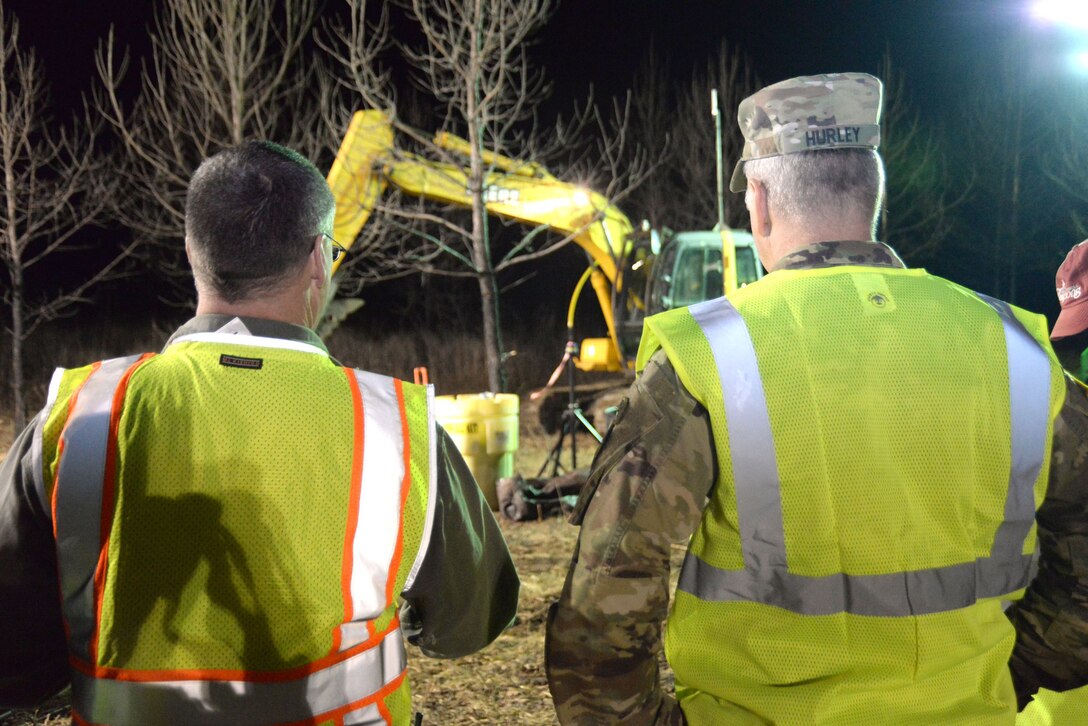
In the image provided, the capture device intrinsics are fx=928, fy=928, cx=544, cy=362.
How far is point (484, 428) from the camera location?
913 centimetres

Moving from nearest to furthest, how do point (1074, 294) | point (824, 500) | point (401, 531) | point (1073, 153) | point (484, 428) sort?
point (824, 500) → point (401, 531) → point (1074, 294) → point (484, 428) → point (1073, 153)

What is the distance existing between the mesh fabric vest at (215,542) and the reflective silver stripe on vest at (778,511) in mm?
620

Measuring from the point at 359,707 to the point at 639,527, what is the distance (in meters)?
0.60

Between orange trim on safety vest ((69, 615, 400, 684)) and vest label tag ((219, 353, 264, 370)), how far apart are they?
529 mm

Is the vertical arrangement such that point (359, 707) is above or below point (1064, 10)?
below

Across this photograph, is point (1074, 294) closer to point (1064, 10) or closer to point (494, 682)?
point (494, 682)

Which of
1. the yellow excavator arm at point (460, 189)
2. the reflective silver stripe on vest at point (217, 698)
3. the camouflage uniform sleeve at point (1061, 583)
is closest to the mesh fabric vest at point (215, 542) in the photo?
the reflective silver stripe on vest at point (217, 698)

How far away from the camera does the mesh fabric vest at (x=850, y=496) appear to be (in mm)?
1598

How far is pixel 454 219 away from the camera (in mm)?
26156

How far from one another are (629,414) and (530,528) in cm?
690

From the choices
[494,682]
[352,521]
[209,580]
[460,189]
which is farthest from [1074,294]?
[460,189]

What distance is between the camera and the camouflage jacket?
5.40 feet

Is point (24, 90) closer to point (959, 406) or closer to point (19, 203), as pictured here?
point (19, 203)

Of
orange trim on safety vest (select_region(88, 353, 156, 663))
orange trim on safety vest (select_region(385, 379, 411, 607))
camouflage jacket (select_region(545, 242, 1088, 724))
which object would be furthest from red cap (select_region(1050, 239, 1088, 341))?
orange trim on safety vest (select_region(88, 353, 156, 663))
